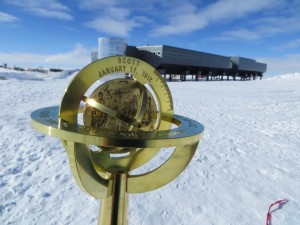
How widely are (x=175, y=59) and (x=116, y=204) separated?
146 ft

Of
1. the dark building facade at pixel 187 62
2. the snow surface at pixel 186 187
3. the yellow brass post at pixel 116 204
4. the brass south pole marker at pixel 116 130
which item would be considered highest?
the dark building facade at pixel 187 62

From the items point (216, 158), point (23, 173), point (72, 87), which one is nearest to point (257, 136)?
point (216, 158)

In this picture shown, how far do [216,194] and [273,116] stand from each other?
31.2 feet

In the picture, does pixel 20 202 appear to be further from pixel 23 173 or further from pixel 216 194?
→ pixel 216 194

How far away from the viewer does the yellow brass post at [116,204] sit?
261 cm

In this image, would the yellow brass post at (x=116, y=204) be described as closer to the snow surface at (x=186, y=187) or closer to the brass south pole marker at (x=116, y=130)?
the brass south pole marker at (x=116, y=130)

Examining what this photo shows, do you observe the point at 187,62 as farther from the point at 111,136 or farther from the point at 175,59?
the point at 111,136

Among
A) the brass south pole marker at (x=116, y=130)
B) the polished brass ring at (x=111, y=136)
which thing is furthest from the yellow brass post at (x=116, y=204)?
the polished brass ring at (x=111, y=136)

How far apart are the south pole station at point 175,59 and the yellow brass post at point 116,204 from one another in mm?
28859

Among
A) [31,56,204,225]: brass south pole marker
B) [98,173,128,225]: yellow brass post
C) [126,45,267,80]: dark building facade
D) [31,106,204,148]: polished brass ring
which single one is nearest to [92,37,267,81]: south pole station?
[126,45,267,80]: dark building facade

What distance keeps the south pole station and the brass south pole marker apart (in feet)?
93.9

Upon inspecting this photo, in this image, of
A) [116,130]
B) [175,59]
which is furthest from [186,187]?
[175,59]

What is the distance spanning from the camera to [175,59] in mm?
45688

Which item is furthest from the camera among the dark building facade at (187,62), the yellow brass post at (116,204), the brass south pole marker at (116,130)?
the dark building facade at (187,62)
